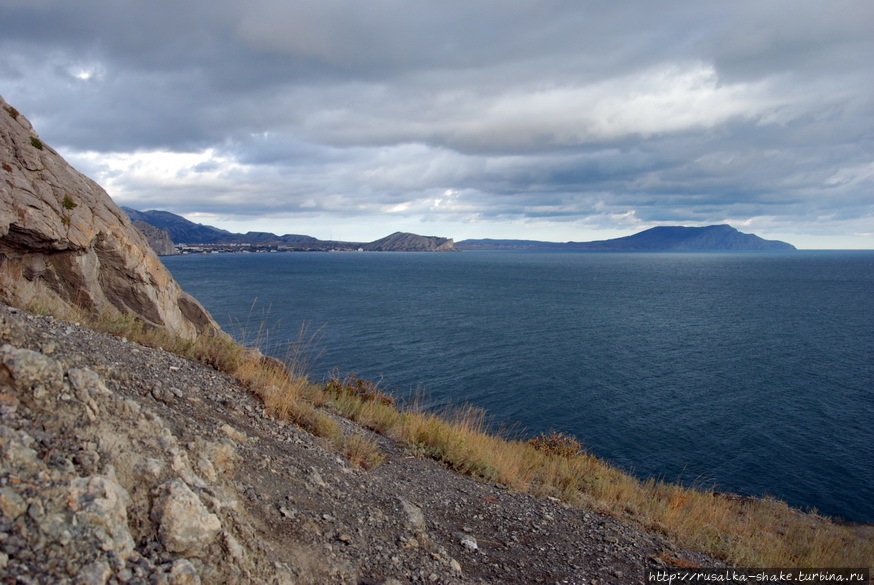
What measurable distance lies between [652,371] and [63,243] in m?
32.5

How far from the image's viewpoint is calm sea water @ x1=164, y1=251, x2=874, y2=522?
892 inches

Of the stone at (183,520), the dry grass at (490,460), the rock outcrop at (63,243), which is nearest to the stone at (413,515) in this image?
the dry grass at (490,460)

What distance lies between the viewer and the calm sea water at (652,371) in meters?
22.7

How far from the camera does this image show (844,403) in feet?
95.7

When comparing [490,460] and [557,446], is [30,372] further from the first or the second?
[557,446]

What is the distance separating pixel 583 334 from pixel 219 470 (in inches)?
1707

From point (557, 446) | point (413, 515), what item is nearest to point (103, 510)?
point (413, 515)

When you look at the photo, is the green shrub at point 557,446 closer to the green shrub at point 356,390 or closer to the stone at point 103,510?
the green shrub at point 356,390

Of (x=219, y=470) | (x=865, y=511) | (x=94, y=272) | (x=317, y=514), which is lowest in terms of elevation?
(x=865, y=511)

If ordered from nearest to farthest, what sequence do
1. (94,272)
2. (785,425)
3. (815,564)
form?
(815,564) < (94,272) < (785,425)

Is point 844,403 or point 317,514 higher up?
point 317,514

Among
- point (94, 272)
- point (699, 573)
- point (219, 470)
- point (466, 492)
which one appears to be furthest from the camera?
point (94, 272)

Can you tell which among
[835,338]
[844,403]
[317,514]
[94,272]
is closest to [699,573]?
[317,514]

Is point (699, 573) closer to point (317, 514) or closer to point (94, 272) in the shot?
point (317, 514)
